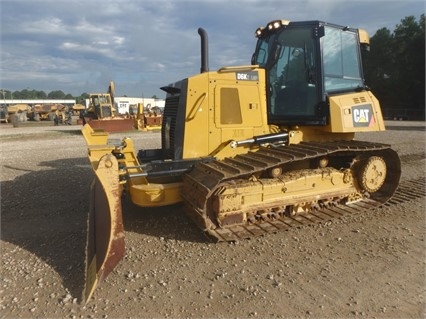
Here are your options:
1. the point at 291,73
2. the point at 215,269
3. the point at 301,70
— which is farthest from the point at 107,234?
the point at 301,70

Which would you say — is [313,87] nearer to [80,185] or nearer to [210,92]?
[210,92]

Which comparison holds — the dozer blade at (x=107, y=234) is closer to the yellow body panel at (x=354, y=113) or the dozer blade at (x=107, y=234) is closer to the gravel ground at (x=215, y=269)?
the gravel ground at (x=215, y=269)

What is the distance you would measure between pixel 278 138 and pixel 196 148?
1.37 meters

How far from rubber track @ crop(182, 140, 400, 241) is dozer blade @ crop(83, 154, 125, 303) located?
108 centimetres

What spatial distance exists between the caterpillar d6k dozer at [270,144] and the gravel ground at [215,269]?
399 mm

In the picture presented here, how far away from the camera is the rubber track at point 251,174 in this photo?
4516 mm

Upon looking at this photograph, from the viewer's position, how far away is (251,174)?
16.4 ft

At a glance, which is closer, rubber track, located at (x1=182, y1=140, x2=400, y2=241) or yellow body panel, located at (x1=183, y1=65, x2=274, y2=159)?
rubber track, located at (x1=182, y1=140, x2=400, y2=241)

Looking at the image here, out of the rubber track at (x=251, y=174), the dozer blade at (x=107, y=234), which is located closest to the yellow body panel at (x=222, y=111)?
the rubber track at (x=251, y=174)

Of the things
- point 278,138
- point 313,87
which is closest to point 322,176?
point 278,138

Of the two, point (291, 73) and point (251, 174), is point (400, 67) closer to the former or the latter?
point (291, 73)

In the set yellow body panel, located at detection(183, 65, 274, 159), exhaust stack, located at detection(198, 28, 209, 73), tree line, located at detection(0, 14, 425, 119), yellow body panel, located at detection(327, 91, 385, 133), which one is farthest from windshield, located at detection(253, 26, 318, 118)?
tree line, located at detection(0, 14, 425, 119)

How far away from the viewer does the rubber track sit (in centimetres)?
452

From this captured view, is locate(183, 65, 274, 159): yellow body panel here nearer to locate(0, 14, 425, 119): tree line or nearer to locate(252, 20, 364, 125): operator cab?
locate(252, 20, 364, 125): operator cab
